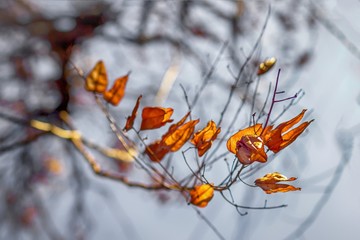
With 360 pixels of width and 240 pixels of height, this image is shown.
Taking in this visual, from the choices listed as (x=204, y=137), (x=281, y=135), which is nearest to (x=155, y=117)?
(x=204, y=137)

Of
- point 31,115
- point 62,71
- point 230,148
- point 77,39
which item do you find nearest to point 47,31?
point 77,39

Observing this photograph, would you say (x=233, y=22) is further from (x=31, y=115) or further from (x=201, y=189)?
(x=201, y=189)

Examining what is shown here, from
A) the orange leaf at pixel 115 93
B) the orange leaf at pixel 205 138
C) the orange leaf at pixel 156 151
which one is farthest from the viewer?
the orange leaf at pixel 115 93

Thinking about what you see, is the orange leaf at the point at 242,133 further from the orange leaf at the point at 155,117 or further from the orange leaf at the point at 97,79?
the orange leaf at the point at 97,79

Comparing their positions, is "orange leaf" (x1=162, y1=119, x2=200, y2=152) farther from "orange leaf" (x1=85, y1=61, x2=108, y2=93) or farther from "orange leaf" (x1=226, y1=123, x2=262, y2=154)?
"orange leaf" (x1=85, y1=61, x2=108, y2=93)

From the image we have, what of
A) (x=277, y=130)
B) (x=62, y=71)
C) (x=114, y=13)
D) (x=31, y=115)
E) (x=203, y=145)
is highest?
(x=277, y=130)

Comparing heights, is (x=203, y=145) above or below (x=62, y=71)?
above

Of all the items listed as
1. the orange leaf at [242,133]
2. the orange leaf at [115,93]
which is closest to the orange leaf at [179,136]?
the orange leaf at [242,133]
